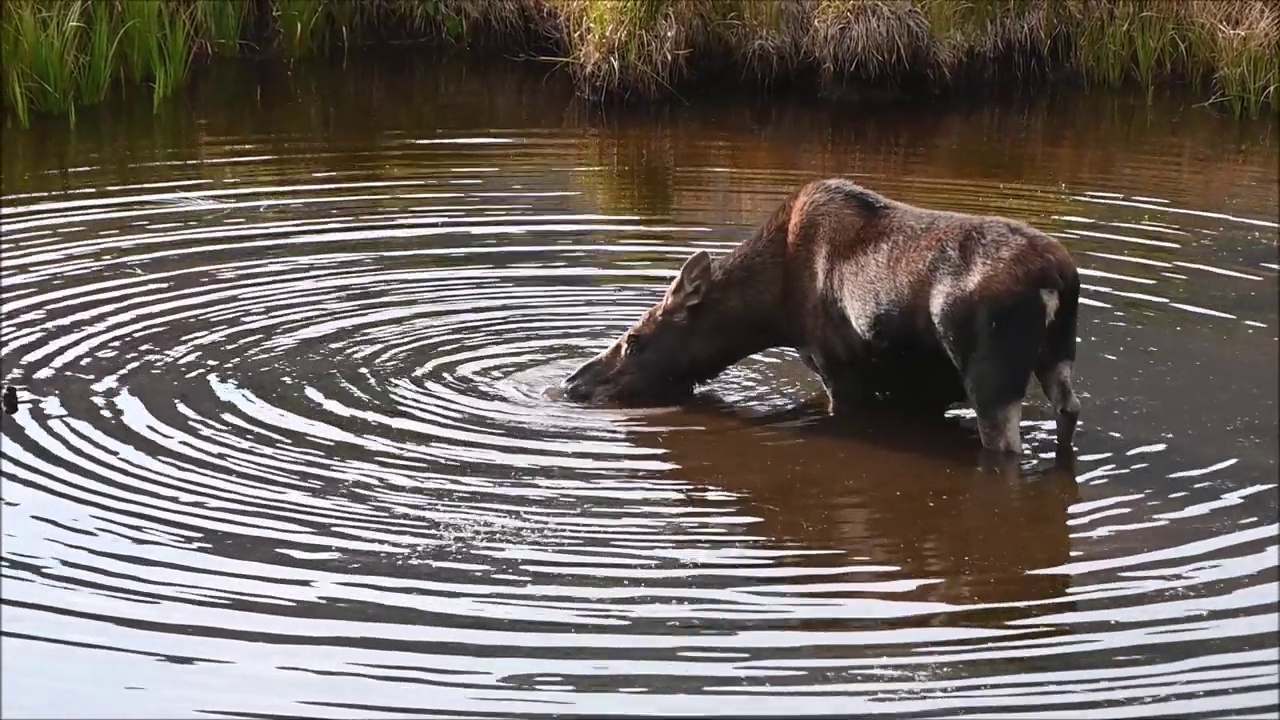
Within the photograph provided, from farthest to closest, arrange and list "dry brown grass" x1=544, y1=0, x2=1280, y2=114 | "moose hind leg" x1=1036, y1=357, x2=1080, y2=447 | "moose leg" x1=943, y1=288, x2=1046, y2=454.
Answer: "dry brown grass" x1=544, y1=0, x2=1280, y2=114 < "moose hind leg" x1=1036, y1=357, x2=1080, y2=447 < "moose leg" x1=943, y1=288, x2=1046, y2=454

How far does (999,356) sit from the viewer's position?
314 inches

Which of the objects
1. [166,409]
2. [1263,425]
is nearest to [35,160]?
[166,409]

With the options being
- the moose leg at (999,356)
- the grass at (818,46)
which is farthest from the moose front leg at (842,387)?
the grass at (818,46)

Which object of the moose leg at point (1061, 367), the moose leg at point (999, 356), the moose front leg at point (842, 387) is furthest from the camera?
the moose front leg at point (842, 387)

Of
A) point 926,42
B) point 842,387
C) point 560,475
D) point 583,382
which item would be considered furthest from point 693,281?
point 926,42

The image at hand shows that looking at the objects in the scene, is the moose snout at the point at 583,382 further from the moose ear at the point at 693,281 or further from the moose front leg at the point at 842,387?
the moose front leg at the point at 842,387

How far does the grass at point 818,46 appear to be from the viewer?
16.0 m

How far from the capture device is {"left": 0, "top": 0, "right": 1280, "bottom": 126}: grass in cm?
1605

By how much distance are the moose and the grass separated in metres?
7.40

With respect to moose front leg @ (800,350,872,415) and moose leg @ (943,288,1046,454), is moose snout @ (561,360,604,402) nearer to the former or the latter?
moose front leg @ (800,350,872,415)

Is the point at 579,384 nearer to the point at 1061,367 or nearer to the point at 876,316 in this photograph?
the point at 876,316

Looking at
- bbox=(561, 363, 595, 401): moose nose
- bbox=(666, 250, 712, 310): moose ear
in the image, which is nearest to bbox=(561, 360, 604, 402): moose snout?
bbox=(561, 363, 595, 401): moose nose

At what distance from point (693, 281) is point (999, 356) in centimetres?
203

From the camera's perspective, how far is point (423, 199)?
44.1 feet
